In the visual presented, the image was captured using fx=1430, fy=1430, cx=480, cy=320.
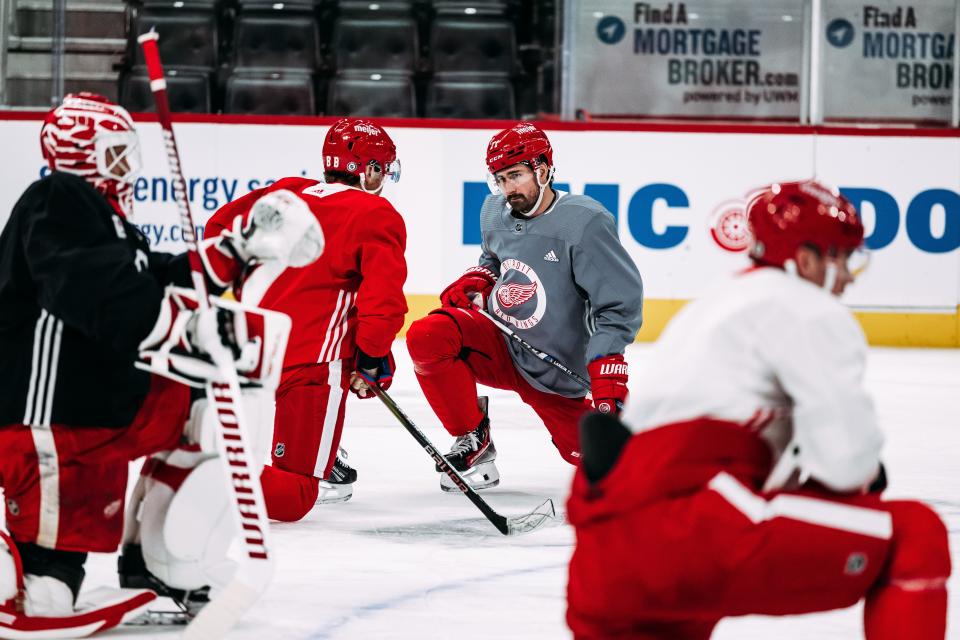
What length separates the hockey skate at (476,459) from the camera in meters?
3.60

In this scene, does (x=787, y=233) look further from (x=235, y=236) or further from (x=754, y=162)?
(x=754, y=162)

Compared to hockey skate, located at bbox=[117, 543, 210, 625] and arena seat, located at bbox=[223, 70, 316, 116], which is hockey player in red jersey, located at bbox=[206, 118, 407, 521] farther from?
arena seat, located at bbox=[223, 70, 316, 116]

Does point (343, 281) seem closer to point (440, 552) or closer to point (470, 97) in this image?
point (440, 552)

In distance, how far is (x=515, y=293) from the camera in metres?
3.61

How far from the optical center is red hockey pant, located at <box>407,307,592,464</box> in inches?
140

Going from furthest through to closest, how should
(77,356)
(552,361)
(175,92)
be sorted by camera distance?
(175,92) → (552,361) → (77,356)

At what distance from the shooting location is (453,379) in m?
3.55

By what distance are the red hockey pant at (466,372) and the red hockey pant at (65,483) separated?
1.47m

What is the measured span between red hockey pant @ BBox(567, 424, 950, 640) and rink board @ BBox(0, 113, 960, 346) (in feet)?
17.1

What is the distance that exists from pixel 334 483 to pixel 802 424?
2018 millimetres

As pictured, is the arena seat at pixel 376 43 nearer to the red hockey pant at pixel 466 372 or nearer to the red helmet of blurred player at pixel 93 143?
the red hockey pant at pixel 466 372

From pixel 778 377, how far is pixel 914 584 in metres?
0.29

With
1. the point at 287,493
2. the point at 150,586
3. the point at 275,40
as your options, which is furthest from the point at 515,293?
the point at 275,40

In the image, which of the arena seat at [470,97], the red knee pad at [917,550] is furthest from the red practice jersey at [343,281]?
the arena seat at [470,97]
